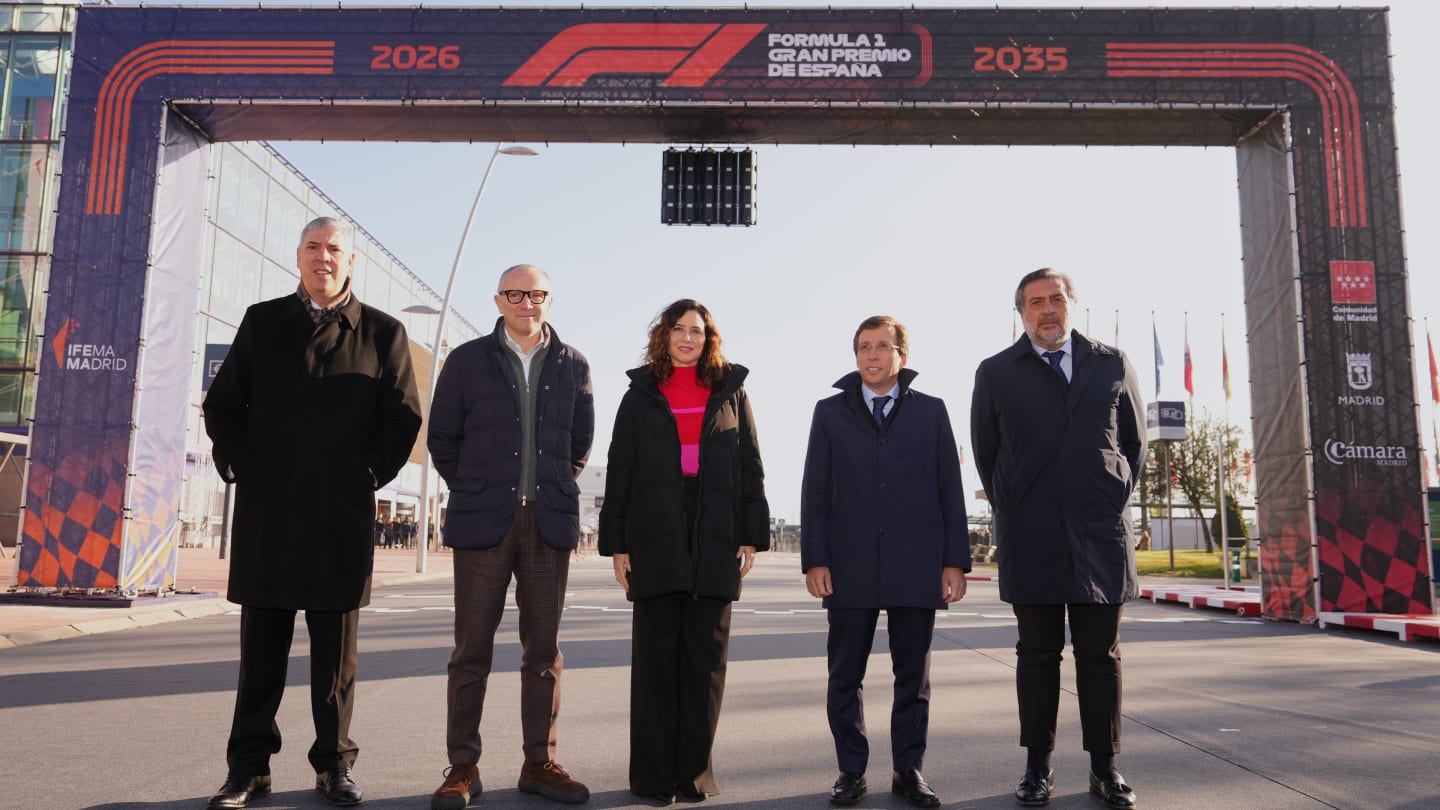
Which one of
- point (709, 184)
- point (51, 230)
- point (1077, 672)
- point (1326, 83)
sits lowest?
point (1077, 672)

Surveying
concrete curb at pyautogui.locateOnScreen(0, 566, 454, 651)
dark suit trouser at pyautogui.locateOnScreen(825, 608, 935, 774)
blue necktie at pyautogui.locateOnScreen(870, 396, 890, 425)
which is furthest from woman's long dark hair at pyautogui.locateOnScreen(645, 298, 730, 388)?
concrete curb at pyautogui.locateOnScreen(0, 566, 454, 651)

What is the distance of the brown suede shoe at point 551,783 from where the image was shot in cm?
419

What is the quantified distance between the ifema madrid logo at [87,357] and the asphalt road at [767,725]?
13.9ft

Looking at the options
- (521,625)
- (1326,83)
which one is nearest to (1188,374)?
(1326,83)

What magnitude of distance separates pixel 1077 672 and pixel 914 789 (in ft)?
2.76

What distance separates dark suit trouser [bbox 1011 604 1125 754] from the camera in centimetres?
442

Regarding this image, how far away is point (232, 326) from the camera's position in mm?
40469

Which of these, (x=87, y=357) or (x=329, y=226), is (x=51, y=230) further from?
(x=329, y=226)

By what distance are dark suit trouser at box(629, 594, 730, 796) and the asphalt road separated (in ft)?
0.55

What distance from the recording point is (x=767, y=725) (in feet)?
19.7

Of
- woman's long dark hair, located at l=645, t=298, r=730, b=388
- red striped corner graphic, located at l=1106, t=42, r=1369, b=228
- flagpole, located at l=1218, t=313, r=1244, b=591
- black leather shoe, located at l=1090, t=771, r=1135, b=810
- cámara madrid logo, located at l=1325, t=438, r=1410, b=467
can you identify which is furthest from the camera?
flagpole, located at l=1218, t=313, r=1244, b=591

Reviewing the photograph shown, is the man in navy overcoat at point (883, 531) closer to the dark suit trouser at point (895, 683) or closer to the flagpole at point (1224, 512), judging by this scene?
the dark suit trouser at point (895, 683)

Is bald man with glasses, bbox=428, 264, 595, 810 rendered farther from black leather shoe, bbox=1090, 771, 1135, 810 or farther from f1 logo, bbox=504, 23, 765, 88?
f1 logo, bbox=504, 23, 765, 88

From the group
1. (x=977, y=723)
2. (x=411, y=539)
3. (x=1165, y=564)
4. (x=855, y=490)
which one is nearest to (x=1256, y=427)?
(x=977, y=723)
